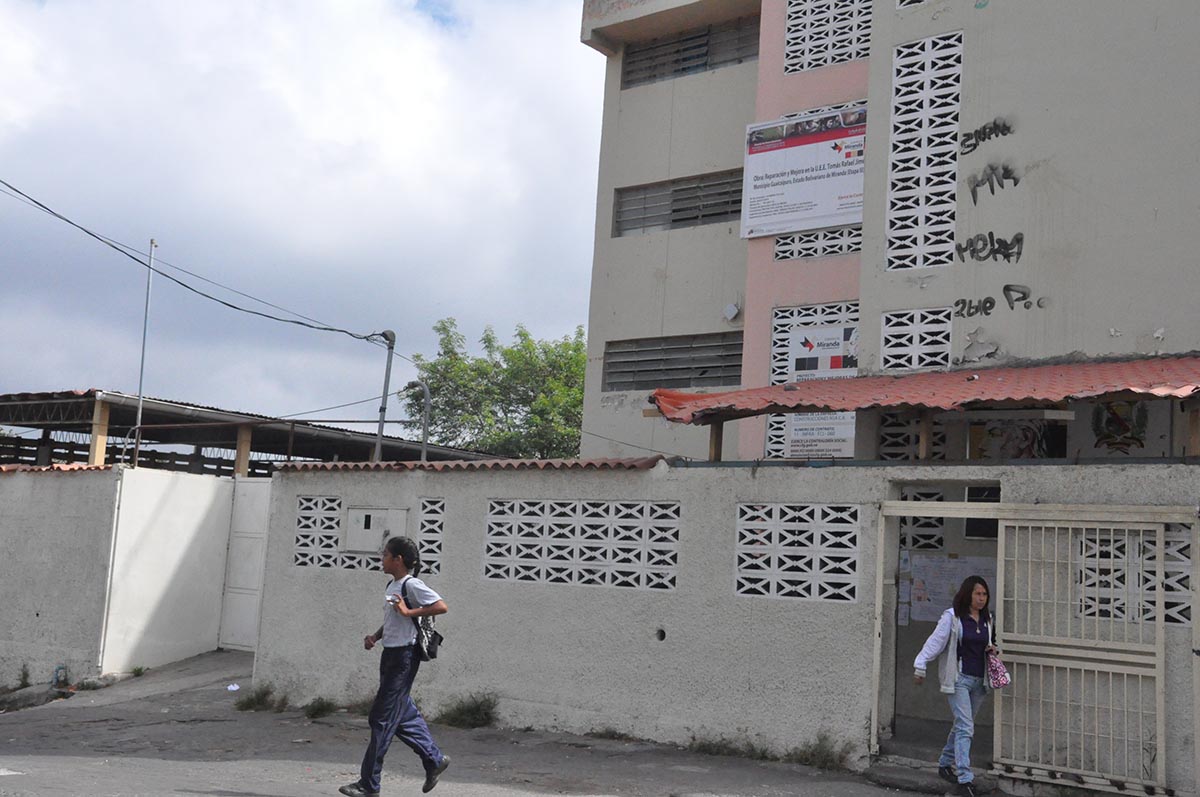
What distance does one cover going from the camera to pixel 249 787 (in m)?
7.84

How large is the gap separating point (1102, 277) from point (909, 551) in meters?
3.11

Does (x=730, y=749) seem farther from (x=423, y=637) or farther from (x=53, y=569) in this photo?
(x=53, y=569)

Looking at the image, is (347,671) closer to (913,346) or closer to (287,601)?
(287,601)

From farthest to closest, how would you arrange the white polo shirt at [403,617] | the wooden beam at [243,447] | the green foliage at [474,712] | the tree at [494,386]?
the tree at [494,386]
the wooden beam at [243,447]
the green foliage at [474,712]
the white polo shirt at [403,617]

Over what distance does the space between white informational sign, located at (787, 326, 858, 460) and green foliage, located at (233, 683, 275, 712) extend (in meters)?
6.43

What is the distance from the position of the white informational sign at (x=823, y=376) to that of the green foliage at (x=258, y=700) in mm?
6432

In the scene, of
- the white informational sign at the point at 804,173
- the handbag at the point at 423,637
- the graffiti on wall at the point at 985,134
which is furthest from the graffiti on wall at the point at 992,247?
the handbag at the point at 423,637

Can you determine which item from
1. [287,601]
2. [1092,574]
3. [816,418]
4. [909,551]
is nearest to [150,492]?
[287,601]

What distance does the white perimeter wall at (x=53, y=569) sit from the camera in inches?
601

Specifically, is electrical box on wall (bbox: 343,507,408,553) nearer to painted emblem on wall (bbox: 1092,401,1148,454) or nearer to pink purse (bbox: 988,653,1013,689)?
pink purse (bbox: 988,653,1013,689)

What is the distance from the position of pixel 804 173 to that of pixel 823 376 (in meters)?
2.60

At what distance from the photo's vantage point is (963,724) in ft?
26.7

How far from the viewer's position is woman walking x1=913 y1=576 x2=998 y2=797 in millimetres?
8125

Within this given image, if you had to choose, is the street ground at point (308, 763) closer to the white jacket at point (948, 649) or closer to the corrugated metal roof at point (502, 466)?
the white jacket at point (948, 649)
